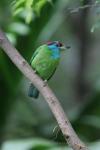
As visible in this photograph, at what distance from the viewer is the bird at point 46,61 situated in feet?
5.60

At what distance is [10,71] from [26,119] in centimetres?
86

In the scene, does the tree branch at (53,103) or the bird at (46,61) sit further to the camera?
the bird at (46,61)

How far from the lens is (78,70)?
5086 mm

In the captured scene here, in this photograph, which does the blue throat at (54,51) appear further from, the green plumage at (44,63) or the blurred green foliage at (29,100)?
the blurred green foliage at (29,100)

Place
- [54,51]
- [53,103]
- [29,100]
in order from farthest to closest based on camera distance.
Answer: [29,100]
[54,51]
[53,103]

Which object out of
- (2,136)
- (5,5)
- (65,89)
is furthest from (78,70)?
(2,136)

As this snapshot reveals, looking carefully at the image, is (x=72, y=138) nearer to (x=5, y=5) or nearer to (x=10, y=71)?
(x=10, y=71)

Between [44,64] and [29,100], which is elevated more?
[44,64]

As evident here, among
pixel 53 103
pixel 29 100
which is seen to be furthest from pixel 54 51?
pixel 29 100

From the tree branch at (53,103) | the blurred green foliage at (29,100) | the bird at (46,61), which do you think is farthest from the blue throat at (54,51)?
the blurred green foliage at (29,100)

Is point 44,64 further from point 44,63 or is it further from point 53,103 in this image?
point 53,103

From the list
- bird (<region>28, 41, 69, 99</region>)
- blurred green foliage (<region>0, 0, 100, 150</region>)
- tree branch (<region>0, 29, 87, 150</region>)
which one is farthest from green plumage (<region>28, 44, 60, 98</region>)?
blurred green foliage (<region>0, 0, 100, 150</region>)

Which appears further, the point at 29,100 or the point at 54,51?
the point at 29,100

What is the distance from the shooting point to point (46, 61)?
1.79 m
